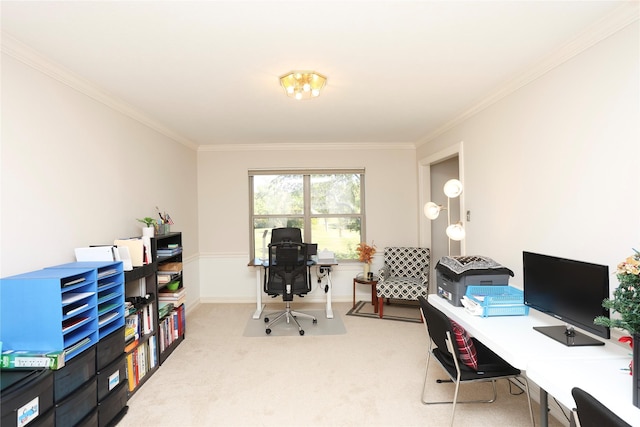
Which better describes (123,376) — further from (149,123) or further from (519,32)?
(519,32)

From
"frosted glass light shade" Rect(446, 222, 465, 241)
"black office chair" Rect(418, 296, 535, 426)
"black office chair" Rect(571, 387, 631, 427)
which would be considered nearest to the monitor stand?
"black office chair" Rect(418, 296, 535, 426)

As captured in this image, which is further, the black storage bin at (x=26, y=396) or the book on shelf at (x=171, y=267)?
the book on shelf at (x=171, y=267)

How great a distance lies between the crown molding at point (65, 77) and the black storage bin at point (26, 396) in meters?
1.79

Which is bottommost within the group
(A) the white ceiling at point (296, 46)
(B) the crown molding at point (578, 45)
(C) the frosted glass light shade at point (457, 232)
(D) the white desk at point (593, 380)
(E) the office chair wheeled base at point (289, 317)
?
(E) the office chair wheeled base at point (289, 317)

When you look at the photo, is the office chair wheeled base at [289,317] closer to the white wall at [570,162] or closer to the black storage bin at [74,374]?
the black storage bin at [74,374]

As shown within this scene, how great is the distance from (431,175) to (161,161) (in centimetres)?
376

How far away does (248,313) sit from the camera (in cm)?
456

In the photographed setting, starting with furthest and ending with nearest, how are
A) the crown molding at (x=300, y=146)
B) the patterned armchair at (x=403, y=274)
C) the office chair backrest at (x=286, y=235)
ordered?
1. the crown molding at (x=300, y=146)
2. the office chair backrest at (x=286, y=235)
3. the patterned armchair at (x=403, y=274)

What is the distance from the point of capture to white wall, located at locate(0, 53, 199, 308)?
6.20 ft

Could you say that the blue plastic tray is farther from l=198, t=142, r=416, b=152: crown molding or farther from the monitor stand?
l=198, t=142, r=416, b=152: crown molding

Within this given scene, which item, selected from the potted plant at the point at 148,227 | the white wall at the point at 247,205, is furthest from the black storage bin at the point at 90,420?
the white wall at the point at 247,205

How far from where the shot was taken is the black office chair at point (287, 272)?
373 centimetres

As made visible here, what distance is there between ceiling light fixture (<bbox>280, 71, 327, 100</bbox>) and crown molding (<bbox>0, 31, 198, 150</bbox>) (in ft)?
4.95

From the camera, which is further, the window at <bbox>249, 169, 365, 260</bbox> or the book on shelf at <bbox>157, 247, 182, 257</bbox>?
the window at <bbox>249, 169, 365, 260</bbox>
